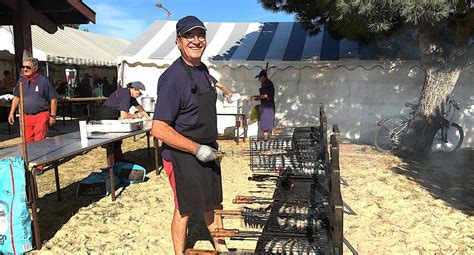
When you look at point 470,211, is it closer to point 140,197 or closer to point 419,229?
point 419,229

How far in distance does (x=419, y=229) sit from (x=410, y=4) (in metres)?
3.24

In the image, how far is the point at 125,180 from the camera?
18.6 ft

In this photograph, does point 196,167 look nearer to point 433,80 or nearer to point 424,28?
point 424,28

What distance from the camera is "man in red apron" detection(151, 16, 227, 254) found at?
2414 mm

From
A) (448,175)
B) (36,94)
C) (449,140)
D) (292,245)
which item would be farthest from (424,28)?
(36,94)

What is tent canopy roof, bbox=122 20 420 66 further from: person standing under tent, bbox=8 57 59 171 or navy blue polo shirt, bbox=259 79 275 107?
person standing under tent, bbox=8 57 59 171

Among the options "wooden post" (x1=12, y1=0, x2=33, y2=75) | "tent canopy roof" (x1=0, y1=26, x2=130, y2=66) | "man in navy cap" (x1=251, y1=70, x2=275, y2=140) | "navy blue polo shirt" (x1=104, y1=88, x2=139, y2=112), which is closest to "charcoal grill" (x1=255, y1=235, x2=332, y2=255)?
"navy blue polo shirt" (x1=104, y1=88, x2=139, y2=112)

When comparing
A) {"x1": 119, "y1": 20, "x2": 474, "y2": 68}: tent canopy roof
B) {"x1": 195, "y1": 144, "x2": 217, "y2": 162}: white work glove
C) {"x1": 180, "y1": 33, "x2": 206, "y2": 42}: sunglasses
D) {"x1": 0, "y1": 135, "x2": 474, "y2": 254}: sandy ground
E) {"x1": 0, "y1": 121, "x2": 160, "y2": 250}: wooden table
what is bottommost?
{"x1": 0, "y1": 135, "x2": 474, "y2": 254}: sandy ground

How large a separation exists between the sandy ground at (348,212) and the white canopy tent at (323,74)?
264 centimetres

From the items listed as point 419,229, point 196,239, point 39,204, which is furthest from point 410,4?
point 39,204

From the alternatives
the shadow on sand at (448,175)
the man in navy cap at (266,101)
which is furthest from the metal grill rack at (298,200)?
the man in navy cap at (266,101)

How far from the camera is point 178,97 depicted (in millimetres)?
2420

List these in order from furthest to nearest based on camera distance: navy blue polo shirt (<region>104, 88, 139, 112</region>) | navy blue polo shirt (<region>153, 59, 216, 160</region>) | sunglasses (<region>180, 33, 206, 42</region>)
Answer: navy blue polo shirt (<region>104, 88, 139, 112</region>) → sunglasses (<region>180, 33, 206, 42</region>) → navy blue polo shirt (<region>153, 59, 216, 160</region>)

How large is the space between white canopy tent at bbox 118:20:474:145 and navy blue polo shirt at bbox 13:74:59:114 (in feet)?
15.1
